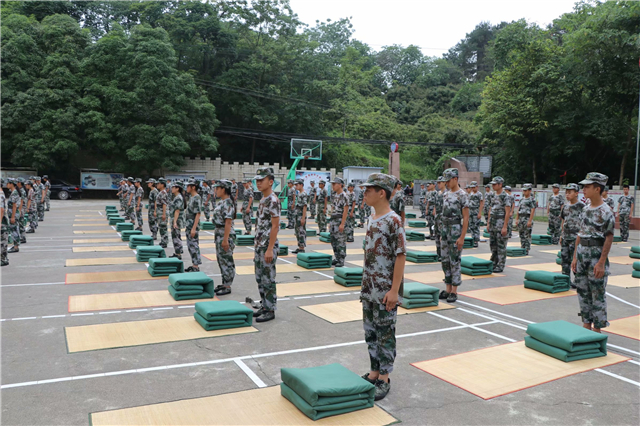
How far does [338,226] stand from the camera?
38.5 ft

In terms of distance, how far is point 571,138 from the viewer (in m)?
35.4

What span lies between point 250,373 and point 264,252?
2311 mm

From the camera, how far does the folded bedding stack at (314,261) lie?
11.5 m

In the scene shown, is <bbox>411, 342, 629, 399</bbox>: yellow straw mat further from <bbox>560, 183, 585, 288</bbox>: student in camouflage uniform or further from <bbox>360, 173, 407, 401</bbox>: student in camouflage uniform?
<bbox>560, 183, 585, 288</bbox>: student in camouflage uniform

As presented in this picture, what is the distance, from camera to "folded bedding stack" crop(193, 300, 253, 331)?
6.50 m

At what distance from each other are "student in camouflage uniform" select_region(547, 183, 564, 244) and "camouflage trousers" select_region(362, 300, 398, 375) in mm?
12683

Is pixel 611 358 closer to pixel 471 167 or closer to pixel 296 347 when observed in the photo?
pixel 296 347

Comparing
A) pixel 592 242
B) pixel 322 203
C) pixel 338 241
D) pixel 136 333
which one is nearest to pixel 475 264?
pixel 338 241

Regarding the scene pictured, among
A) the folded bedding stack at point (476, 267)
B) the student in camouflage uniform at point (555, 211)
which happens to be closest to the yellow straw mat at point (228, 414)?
the folded bedding stack at point (476, 267)

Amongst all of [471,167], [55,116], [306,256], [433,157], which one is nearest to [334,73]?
[433,157]

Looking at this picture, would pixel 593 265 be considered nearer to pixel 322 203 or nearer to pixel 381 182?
pixel 381 182

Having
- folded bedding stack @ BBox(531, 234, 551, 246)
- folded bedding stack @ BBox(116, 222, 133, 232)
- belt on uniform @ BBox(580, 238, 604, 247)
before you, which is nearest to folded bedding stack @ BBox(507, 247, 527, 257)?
folded bedding stack @ BBox(531, 234, 551, 246)

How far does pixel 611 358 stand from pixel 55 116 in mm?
39489

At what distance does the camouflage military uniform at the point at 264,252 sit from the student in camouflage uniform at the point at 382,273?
270cm
